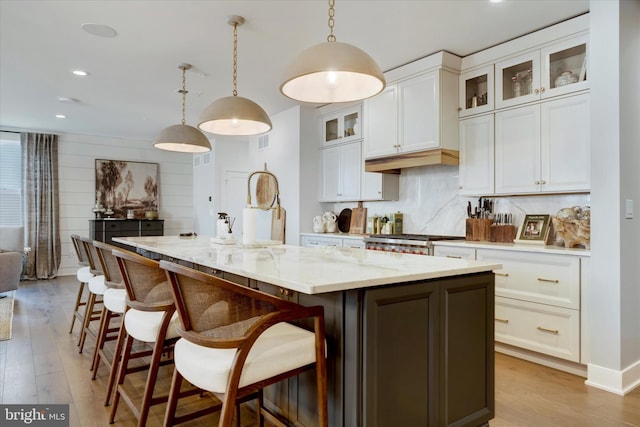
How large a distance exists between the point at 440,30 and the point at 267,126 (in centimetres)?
162

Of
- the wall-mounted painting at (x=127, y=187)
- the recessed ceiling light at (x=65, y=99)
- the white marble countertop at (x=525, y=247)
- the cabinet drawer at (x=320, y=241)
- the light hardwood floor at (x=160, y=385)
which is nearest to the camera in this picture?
the light hardwood floor at (x=160, y=385)

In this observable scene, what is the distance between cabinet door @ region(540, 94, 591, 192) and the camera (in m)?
3.00

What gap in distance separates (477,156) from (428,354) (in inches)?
98.3

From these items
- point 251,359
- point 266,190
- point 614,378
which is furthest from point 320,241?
point 251,359

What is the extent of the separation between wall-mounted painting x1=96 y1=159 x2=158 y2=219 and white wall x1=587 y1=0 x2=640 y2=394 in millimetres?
7315

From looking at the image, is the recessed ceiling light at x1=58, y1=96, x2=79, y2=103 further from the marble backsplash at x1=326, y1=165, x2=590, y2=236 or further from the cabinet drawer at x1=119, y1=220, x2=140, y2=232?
the marble backsplash at x1=326, y1=165, x2=590, y2=236

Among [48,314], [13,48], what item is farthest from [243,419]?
[13,48]

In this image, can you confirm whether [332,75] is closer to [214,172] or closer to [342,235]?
[342,235]

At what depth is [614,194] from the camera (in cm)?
256

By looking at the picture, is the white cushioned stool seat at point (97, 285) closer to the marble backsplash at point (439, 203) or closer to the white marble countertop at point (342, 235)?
the white marble countertop at point (342, 235)

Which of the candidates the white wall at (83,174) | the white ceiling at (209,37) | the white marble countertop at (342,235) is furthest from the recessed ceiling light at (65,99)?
the white marble countertop at (342,235)

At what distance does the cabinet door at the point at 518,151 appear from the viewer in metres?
3.29

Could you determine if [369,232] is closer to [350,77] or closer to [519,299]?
[519,299]

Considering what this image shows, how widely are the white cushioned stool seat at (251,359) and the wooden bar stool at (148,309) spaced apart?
331mm
